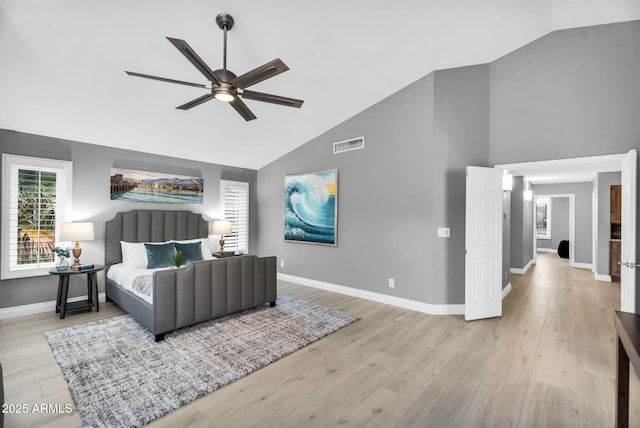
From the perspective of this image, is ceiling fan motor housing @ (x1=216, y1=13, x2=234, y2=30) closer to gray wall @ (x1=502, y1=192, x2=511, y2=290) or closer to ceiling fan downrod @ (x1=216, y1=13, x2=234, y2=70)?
ceiling fan downrod @ (x1=216, y1=13, x2=234, y2=70)

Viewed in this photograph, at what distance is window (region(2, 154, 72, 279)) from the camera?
375cm

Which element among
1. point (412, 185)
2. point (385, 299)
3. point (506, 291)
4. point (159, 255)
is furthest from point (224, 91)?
point (506, 291)

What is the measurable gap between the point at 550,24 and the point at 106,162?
21.0ft

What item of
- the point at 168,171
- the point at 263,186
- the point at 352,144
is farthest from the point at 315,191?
the point at 168,171

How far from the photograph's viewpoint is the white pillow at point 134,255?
4.39 meters

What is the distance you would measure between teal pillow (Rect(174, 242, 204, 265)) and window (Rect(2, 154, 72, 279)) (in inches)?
63.3

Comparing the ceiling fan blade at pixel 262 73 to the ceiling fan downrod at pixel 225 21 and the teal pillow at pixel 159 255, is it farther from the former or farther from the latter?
the teal pillow at pixel 159 255

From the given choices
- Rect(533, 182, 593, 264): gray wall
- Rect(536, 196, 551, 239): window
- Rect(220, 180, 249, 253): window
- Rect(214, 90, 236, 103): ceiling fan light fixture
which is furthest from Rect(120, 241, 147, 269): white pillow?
Rect(536, 196, 551, 239): window

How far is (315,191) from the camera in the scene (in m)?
5.43

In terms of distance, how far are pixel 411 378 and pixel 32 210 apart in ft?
16.8

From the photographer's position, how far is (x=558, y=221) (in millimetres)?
10406

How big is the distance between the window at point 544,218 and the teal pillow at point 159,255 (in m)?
12.0

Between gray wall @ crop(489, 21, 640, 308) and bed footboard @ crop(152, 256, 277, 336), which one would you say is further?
gray wall @ crop(489, 21, 640, 308)

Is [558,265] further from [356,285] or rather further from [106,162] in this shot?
[106,162]
